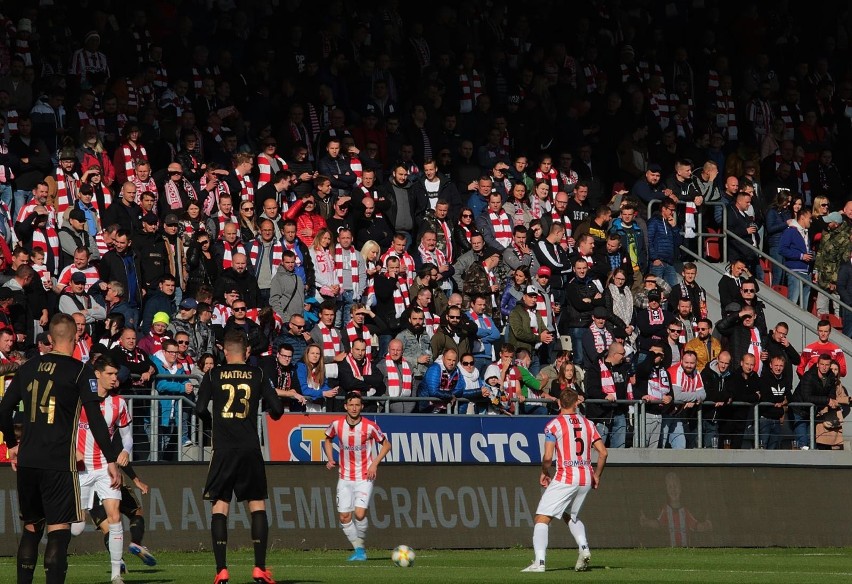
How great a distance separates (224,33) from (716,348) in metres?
9.70

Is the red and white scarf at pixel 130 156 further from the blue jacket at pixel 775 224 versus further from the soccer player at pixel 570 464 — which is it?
the blue jacket at pixel 775 224

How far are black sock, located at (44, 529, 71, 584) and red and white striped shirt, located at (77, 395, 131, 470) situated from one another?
4510 mm

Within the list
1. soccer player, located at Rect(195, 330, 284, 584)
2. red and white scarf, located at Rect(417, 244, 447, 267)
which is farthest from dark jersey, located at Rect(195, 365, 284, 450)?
red and white scarf, located at Rect(417, 244, 447, 267)

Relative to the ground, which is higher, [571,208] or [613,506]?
[571,208]

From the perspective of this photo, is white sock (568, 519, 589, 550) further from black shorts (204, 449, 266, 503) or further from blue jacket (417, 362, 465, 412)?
blue jacket (417, 362, 465, 412)

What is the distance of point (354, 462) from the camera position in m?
18.0

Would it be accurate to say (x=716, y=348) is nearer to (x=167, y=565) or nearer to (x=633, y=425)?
(x=633, y=425)

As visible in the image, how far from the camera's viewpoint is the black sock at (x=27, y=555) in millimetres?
11227

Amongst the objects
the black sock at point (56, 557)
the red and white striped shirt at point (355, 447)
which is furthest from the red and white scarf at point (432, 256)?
the black sock at point (56, 557)

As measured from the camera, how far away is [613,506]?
20.7 metres

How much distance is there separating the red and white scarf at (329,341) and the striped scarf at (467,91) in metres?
7.24

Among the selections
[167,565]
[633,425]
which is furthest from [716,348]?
[167,565]

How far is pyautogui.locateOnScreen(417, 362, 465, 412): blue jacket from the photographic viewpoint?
22.2 metres

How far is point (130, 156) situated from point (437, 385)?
18.3 feet
